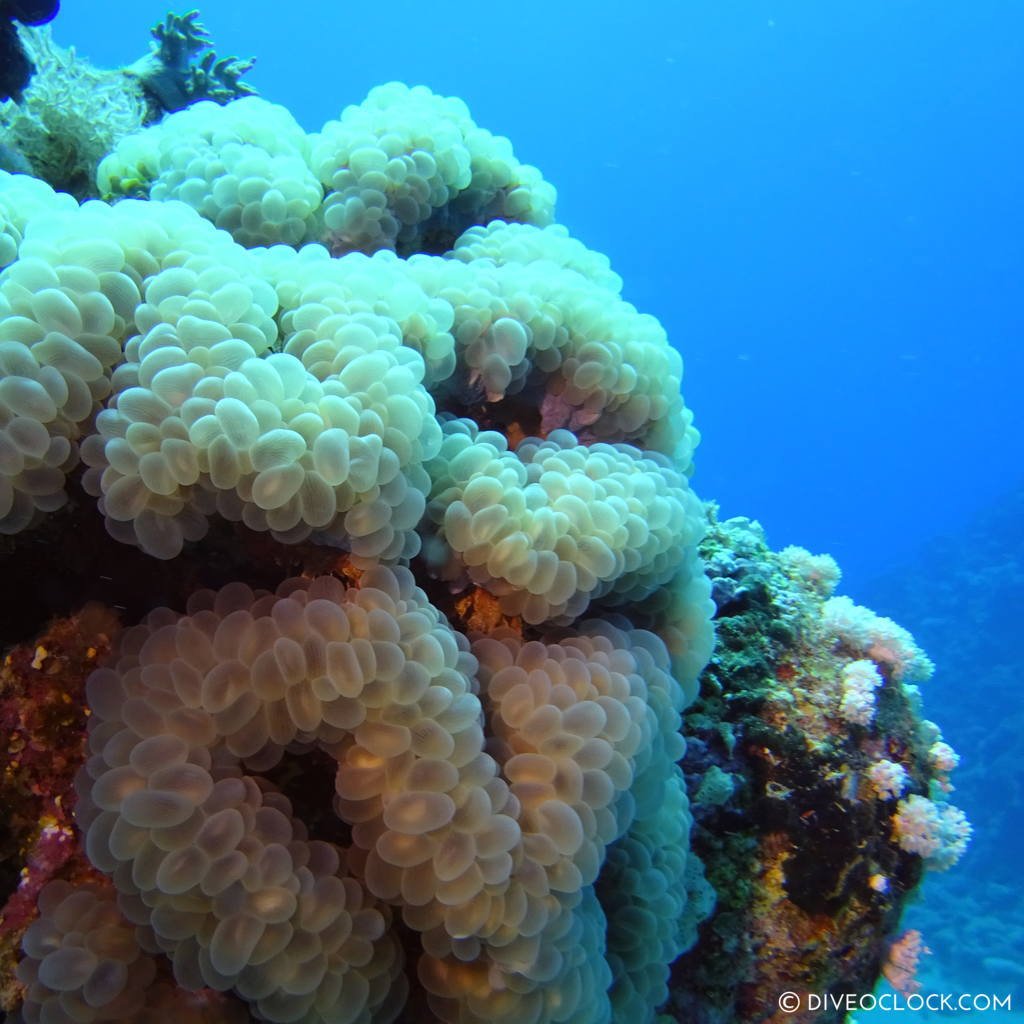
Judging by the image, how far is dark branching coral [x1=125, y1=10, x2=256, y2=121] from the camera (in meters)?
5.91

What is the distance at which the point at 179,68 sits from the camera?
6051 millimetres

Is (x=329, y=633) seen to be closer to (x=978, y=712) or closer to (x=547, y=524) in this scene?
(x=547, y=524)

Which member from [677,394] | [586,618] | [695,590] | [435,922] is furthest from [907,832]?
[435,922]

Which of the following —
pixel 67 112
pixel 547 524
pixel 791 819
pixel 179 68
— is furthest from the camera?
pixel 179 68

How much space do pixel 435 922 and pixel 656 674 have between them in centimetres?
105

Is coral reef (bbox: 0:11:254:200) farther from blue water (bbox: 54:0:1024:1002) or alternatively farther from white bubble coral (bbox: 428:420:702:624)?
blue water (bbox: 54:0:1024:1002)

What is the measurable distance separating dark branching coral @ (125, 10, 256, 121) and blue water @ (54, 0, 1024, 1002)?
77.1 metres

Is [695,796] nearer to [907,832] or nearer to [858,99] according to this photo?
[907,832]

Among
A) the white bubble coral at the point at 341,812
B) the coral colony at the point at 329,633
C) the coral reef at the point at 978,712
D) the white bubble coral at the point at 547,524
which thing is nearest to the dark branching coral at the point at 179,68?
the coral colony at the point at 329,633

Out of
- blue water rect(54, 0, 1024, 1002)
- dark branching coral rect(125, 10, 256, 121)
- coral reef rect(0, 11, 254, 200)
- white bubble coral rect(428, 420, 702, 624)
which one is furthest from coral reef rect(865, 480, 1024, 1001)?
blue water rect(54, 0, 1024, 1002)

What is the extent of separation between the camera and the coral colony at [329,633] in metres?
1.78

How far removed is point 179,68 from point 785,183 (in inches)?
4868

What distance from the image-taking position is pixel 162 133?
3.21 m

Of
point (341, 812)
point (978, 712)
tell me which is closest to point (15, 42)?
point (341, 812)
